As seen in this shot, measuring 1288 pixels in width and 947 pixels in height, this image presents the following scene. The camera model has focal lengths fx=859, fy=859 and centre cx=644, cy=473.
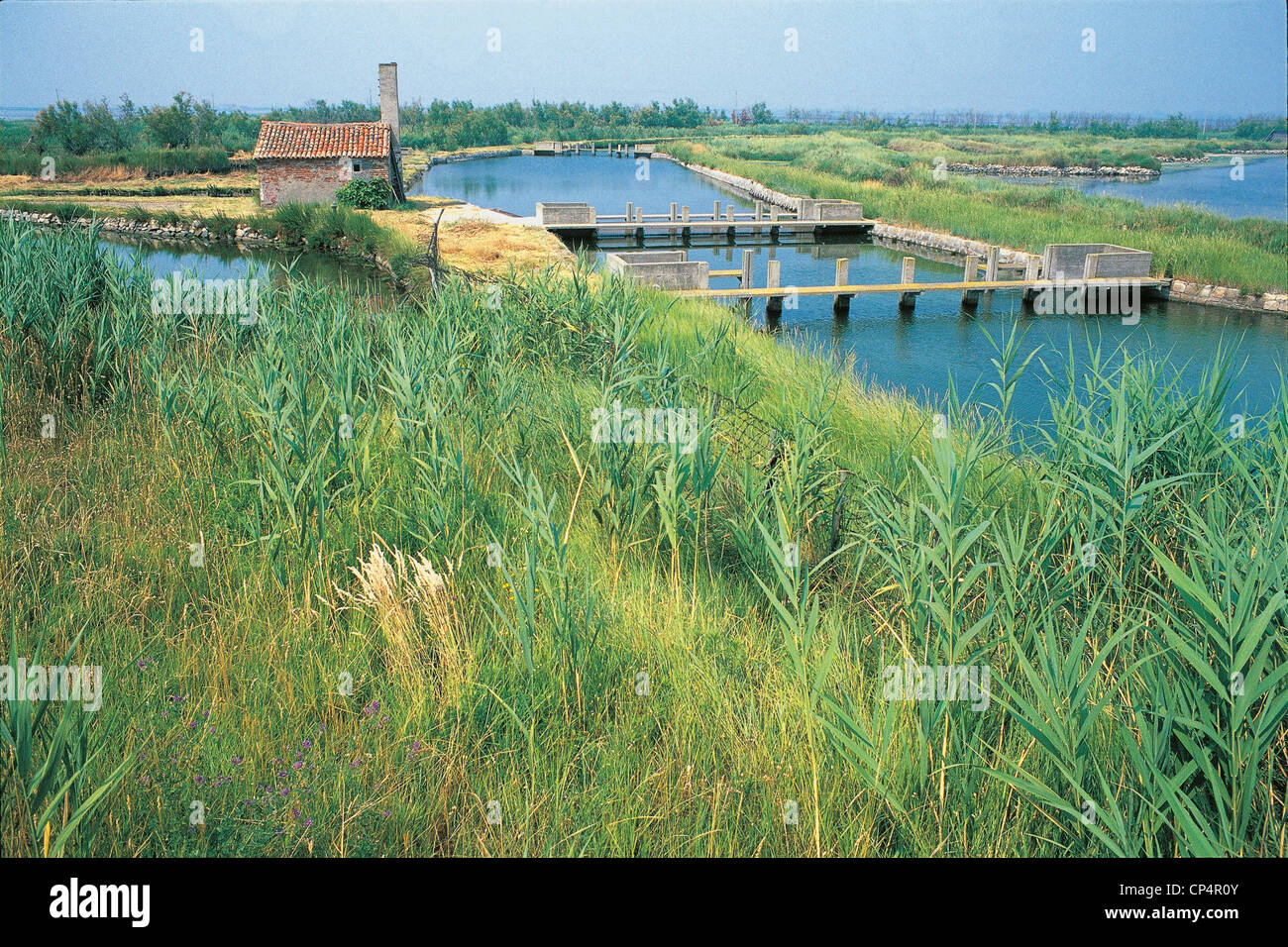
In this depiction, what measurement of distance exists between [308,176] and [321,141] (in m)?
Result: 1.20

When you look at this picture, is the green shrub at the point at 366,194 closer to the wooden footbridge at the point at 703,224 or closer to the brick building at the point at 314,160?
the brick building at the point at 314,160

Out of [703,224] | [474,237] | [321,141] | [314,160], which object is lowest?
[474,237]

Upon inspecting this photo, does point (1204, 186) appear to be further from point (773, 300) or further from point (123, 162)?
point (123, 162)

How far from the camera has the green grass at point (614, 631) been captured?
2.16 meters

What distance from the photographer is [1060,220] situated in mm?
20234

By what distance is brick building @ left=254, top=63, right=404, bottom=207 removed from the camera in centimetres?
2355

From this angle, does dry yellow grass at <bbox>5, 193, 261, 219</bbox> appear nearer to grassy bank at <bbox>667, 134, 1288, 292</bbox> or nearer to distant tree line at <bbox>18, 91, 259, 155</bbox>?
distant tree line at <bbox>18, 91, 259, 155</bbox>

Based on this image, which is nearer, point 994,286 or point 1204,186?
point 994,286

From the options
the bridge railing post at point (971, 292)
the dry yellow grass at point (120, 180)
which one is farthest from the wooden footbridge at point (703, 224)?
the dry yellow grass at point (120, 180)

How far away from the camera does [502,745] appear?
2582 mm

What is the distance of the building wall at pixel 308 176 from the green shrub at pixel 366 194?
58cm

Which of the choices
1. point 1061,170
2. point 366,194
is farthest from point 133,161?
point 1061,170
